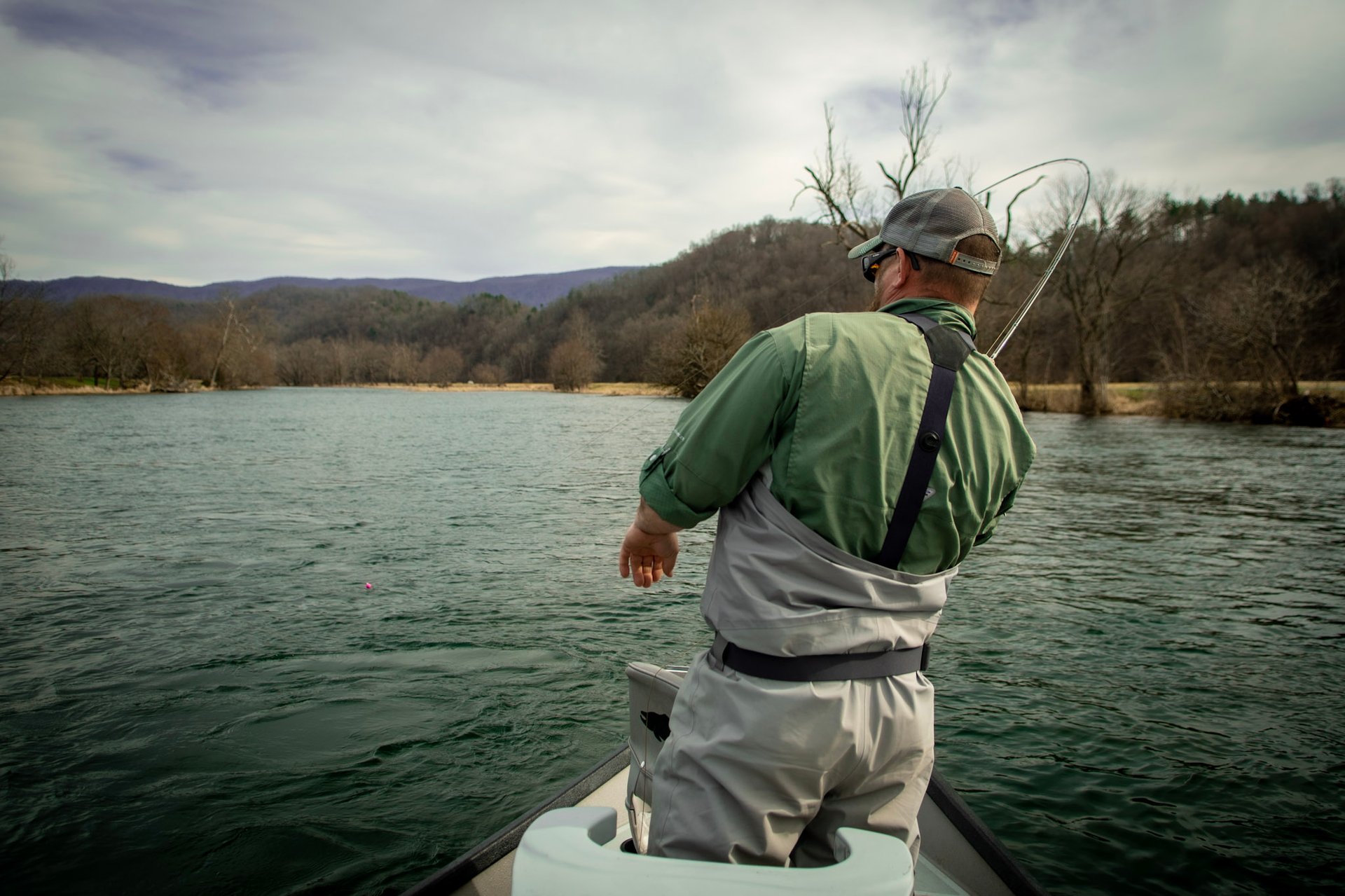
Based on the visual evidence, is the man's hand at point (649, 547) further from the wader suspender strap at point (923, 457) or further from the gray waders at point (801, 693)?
the wader suspender strap at point (923, 457)

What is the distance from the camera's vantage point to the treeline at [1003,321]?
31.6 m

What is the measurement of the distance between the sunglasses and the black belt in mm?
931

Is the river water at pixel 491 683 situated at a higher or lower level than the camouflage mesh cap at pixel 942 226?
lower

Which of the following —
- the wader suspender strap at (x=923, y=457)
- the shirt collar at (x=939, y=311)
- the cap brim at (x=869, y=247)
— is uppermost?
the cap brim at (x=869, y=247)

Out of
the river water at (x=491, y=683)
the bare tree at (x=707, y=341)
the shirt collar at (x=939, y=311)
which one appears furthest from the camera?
the bare tree at (x=707, y=341)

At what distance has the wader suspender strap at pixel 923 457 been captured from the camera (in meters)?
1.74

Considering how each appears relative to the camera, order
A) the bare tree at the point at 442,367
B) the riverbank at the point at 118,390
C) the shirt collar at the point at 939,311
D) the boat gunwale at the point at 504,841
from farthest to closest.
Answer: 1. the bare tree at the point at 442,367
2. the riverbank at the point at 118,390
3. the boat gunwale at the point at 504,841
4. the shirt collar at the point at 939,311

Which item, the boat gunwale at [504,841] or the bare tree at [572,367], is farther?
the bare tree at [572,367]

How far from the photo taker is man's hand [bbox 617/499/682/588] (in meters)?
1.95

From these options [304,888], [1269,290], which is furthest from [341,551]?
[1269,290]

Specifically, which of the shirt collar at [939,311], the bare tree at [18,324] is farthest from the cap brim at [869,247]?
the bare tree at [18,324]

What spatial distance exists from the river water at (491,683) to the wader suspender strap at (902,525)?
2931 millimetres

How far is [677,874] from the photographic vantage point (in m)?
1.33

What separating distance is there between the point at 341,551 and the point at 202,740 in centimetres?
552
